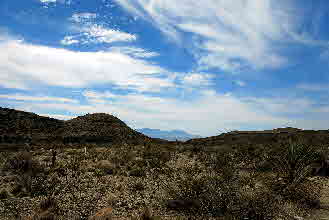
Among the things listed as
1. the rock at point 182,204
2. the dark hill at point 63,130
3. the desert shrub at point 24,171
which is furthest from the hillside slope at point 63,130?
the rock at point 182,204

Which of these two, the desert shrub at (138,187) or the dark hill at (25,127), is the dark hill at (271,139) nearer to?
the dark hill at (25,127)

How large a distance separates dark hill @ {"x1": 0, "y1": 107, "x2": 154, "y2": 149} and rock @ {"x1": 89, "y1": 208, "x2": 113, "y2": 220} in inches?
1496

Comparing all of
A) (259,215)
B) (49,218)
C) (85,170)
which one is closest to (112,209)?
(49,218)

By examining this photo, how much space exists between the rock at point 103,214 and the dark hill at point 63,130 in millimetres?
37994

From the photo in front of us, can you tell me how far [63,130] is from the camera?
59.9 metres

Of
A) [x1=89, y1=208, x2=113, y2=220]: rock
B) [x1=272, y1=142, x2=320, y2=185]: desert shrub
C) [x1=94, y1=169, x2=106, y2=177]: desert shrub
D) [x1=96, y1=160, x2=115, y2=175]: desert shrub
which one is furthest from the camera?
[x1=96, y1=160, x2=115, y2=175]: desert shrub

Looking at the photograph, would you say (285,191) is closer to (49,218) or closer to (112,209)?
(112,209)

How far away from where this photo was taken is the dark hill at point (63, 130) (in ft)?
169

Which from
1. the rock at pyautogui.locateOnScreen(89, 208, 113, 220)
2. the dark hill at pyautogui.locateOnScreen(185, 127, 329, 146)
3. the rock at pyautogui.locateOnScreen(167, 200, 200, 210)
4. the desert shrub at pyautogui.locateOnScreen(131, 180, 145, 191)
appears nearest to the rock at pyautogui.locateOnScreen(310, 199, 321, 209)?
the rock at pyautogui.locateOnScreen(167, 200, 200, 210)

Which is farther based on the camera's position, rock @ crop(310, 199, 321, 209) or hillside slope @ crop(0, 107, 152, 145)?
hillside slope @ crop(0, 107, 152, 145)

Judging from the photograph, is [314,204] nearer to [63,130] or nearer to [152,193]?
[152,193]

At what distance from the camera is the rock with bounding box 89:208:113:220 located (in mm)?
9762

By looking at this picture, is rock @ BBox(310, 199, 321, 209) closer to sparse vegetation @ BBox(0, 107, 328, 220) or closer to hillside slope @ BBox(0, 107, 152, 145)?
sparse vegetation @ BBox(0, 107, 328, 220)

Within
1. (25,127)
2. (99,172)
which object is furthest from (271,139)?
(25,127)
